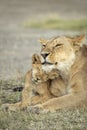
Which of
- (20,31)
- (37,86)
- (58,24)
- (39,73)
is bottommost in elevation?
(37,86)

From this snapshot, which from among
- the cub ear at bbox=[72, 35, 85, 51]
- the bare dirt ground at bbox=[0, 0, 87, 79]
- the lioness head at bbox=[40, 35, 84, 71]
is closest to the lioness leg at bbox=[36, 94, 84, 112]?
the lioness head at bbox=[40, 35, 84, 71]

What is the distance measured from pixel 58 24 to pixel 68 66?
16456mm

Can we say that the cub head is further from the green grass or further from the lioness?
the green grass

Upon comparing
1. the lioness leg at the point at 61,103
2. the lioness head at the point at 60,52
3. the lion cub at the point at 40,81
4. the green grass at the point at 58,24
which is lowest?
the lioness leg at the point at 61,103

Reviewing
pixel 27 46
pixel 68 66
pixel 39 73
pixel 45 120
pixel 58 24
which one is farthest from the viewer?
pixel 58 24

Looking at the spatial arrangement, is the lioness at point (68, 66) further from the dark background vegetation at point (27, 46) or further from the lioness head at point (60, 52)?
the dark background vegetation at point (27, 46)

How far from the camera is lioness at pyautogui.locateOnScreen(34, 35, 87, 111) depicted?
22.1 ft

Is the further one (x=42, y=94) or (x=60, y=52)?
(x=42, y=94)

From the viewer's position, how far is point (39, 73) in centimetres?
706

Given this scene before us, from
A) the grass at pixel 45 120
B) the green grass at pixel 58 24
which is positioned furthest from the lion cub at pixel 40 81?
the green grass at pixel 58 24

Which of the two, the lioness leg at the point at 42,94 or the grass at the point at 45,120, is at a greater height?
the lioness leg at the point at 42,94

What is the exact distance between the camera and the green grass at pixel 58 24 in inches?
850

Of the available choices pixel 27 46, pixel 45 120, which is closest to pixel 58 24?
pixel 27 46

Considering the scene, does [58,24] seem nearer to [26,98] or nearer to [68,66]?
[26,98]
